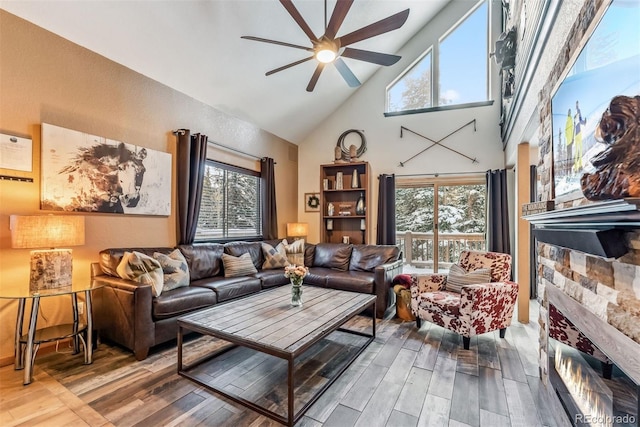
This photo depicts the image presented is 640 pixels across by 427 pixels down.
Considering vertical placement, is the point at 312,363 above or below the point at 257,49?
below

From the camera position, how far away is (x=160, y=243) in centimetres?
366

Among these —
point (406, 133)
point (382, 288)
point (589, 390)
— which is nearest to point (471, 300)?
point (382, 288)

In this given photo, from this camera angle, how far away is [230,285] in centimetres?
340

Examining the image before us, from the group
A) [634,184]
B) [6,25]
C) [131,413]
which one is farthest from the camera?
[6,25]

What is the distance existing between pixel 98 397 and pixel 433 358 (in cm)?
263

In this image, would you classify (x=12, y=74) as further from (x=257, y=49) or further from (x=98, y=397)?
(x=98, y=397)

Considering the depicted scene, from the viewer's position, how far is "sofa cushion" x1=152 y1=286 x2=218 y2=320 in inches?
104

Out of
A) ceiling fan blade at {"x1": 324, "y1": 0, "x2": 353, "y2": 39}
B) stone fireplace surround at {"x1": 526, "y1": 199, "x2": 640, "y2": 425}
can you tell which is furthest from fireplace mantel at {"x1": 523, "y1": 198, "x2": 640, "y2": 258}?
ceiling fan blade at {"x1": 324, "y1": 0, "x2": 353, "y2": 39}

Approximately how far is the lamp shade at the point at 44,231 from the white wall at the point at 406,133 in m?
4.03

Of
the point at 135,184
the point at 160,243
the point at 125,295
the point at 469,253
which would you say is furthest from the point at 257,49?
the point at 469,253

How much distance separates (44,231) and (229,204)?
2527 mm

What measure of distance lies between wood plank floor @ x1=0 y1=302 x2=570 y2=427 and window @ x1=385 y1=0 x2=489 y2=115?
4.09m

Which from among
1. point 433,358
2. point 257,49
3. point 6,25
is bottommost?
point 433,358

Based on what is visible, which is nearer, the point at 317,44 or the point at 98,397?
the point at 98,397
